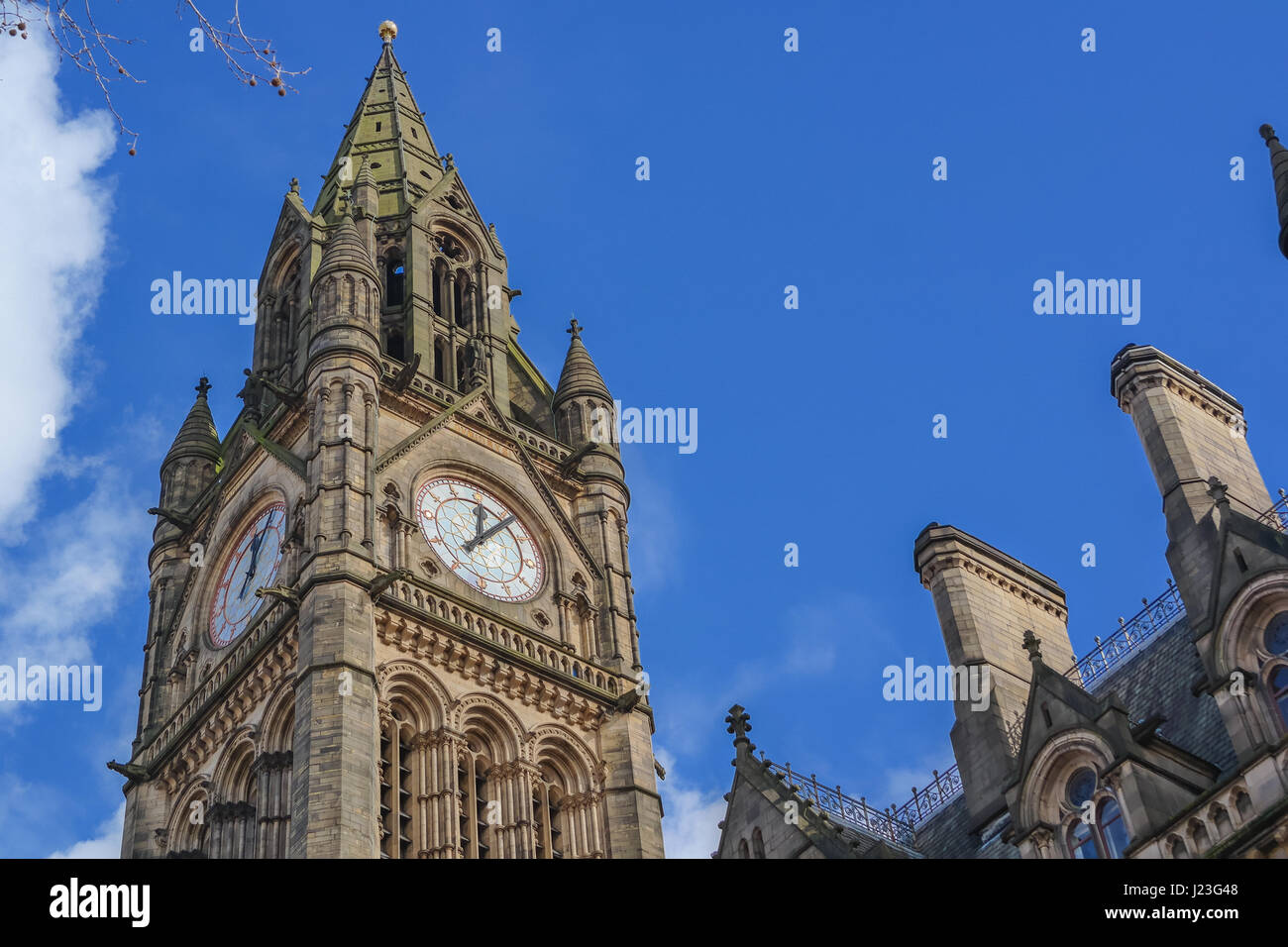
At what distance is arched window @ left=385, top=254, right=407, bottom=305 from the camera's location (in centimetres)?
5472

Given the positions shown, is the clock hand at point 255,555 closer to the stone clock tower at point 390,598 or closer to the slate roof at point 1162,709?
the stone clock tower at point 390,598

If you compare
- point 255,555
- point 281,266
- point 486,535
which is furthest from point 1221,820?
point 281,266

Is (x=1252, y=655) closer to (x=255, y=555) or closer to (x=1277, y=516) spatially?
(x=1277, y=516)

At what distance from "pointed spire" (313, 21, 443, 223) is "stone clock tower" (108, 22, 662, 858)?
180 centimetres

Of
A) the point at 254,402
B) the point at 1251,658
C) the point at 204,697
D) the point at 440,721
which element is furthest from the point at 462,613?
the point at 1251,658

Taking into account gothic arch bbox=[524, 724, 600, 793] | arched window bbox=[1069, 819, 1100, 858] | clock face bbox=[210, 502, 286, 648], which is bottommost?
arched window bbox=[1069, 819, 1100, 858]

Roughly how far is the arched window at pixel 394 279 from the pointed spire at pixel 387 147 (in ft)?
5.26

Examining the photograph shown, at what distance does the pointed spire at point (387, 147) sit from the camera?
188ft

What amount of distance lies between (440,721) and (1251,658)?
2196 cm

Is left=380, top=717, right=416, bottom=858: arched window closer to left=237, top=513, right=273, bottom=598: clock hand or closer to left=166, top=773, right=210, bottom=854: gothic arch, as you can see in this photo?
left=166, top=773, right=210, bottom=854: gothic arch

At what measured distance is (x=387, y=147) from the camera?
2333 inches

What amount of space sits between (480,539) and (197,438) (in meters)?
11.2

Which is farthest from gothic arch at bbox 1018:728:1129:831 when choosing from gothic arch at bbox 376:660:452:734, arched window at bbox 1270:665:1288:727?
gothic arch at bbox 376:660:452:734
